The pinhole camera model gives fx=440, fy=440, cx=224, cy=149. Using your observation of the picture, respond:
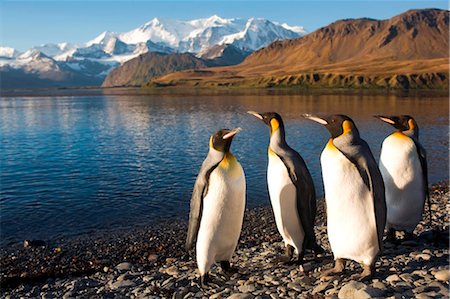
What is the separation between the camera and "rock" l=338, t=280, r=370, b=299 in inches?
170

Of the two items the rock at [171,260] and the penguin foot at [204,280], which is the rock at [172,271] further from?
the penguin foot at [204,280]

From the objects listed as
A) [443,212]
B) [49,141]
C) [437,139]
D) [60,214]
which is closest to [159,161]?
[60,214]

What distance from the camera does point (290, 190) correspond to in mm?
5141

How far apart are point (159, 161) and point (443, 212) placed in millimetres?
9885

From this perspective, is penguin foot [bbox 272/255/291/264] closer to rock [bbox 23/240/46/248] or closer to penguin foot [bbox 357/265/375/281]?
penguin foot [bbox 357/265/375/281]

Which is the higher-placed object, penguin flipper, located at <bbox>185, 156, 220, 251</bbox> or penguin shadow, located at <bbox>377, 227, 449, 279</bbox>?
penguin flipper, located at <bbox>185, 156, 220, 251</bbox>

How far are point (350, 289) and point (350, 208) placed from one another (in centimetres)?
84

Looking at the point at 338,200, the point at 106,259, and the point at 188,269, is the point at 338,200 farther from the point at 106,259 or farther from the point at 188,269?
the point at 106,259

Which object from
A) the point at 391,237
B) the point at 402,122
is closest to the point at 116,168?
the point at 391,237

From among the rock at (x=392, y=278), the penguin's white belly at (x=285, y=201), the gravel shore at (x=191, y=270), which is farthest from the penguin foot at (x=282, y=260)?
the rock at (x=392, y=278)

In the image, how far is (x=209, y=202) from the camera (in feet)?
16.4

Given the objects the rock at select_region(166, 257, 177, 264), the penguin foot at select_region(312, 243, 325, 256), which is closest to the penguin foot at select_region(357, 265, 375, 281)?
the penguin foot at select_region(312, 243, 325, 256)

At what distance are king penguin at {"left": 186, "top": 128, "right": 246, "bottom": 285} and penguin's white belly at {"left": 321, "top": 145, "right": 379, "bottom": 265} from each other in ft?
3.28

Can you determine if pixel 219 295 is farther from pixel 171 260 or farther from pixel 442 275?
pixel 442 275
